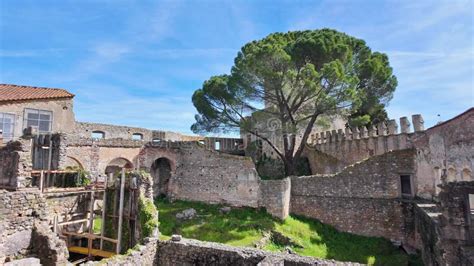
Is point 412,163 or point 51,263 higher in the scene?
point 412,163

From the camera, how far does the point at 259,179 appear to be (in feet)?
54.0

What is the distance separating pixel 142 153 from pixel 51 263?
35.9ft

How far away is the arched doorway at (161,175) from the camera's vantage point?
20330 millimetres

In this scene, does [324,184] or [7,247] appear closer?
[7,247]

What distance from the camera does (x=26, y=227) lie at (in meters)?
9.30

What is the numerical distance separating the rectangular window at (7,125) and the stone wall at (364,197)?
1523 cm

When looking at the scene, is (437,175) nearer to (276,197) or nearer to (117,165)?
(276,197)

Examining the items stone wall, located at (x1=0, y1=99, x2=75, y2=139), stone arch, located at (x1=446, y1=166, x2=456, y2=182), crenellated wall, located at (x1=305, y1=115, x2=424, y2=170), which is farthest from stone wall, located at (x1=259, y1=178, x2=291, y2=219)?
stone wall, located at (x1=0, y1=99, x2=75, y2=139)

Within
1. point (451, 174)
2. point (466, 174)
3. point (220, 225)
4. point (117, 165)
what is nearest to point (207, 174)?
→ point (220, 225)

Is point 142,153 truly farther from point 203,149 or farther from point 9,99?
point 9,99

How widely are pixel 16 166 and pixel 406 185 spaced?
15570mm

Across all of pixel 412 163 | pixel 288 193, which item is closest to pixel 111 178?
pixel 288 193

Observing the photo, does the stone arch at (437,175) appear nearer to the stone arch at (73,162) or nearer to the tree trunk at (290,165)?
the tree trunk at (290,165)

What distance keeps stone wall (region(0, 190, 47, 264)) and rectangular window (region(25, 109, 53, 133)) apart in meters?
9.13
